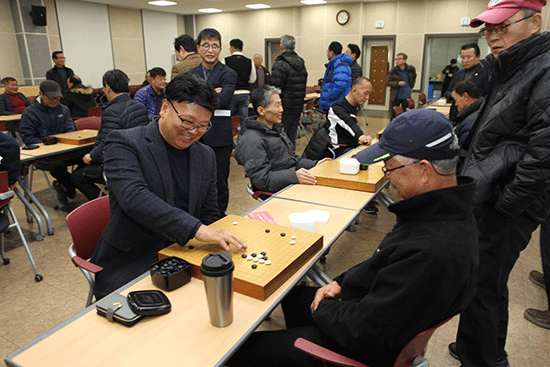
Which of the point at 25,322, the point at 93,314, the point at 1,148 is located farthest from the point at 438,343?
the point at 1,148

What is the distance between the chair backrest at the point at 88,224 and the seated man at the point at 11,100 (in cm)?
584

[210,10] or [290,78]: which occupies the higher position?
[210,10]

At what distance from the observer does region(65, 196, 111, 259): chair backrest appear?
5.84 feet

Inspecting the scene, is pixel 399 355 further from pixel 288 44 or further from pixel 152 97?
pixel 288 44

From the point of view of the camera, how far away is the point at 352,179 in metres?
2.51

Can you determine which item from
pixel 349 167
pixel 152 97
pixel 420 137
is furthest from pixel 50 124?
pixel 420 137

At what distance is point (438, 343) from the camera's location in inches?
85.8

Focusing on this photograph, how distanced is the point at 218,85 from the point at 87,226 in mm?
1947

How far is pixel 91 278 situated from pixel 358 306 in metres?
1.19

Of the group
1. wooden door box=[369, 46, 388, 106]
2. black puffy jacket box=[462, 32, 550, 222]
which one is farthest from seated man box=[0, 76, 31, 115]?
wooden door box=[369, 46, 388, 106]

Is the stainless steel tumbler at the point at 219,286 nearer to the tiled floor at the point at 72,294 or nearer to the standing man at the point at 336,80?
the tiled floor at the point at 72,294

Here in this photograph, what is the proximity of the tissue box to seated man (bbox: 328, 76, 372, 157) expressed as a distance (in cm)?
122

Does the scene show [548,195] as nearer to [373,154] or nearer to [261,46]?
[373,154]

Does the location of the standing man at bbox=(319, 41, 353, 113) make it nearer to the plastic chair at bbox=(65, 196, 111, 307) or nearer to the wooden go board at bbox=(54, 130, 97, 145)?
the wooden go board at bbox=(54, 130, 97, 145)
